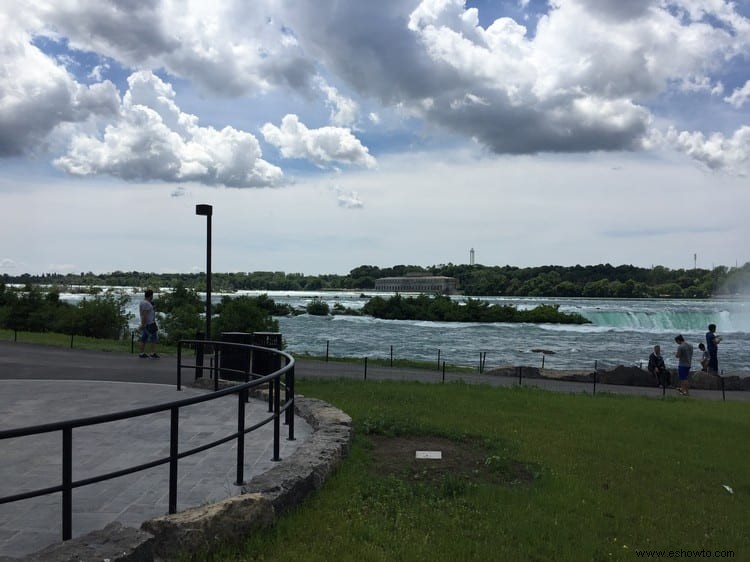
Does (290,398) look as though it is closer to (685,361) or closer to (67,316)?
(685,361)

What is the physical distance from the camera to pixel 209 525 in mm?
4051

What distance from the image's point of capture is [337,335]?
50.2 metres

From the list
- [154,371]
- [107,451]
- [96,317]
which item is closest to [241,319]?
[96,317]

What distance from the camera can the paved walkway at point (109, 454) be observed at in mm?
4574

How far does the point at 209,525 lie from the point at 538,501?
2853mm

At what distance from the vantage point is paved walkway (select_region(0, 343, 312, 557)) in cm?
457

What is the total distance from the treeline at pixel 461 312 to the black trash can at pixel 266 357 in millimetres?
65114

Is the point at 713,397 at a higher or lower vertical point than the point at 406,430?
lower

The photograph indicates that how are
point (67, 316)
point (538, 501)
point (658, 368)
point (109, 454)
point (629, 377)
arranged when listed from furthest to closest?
point (67, 316) → point (629, 377) → point (658, 368) → point (109, 454) → point (538, 501)

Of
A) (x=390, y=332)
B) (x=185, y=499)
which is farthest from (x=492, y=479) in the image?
(x=390, y=332)

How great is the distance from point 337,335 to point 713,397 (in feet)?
114

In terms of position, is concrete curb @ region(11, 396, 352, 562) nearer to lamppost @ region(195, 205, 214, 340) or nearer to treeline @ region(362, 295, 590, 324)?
lamppost @ region(195, 205, 214, 340)

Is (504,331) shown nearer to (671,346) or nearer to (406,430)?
(671,346)

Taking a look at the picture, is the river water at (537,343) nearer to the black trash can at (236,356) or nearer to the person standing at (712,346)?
the person standing at (712,346)
